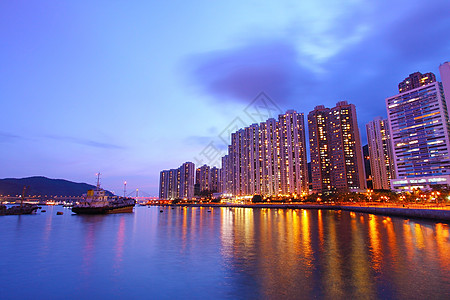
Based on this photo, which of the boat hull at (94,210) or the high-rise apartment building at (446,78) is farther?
the high-rise apartment building at (446,78)

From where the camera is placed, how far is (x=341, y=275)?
14.8 metres

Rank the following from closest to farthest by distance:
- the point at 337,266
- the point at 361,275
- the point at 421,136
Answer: the point at 361,275
the point at 337,266
the point at 421,136

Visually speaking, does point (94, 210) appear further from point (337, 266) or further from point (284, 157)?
point (284, 157)

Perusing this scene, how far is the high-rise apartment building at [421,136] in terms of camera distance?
5517 inches

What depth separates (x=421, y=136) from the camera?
486ft

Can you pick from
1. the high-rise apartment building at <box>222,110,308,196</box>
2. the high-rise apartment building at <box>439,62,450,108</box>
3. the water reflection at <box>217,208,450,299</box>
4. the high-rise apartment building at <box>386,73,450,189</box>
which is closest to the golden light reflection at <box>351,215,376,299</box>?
the water reflection at <box>217,208,450,299</box>

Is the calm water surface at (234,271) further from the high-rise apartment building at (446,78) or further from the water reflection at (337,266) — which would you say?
the high-rise apartment building at (446,78)

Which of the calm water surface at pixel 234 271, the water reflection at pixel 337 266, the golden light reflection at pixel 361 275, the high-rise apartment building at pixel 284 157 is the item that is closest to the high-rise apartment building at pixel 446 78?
the high-rise apartment building at pixel 284 157

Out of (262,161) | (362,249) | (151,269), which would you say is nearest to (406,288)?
(362,249)

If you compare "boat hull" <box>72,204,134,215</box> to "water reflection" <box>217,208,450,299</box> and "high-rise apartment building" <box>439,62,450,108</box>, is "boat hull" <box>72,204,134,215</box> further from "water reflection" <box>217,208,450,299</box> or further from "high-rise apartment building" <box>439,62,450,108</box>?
A: "high-rise apartment building" <box>439,62,450,108</box>

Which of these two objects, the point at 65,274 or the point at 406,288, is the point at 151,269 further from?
the point at 406,288

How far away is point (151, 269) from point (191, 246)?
877cm

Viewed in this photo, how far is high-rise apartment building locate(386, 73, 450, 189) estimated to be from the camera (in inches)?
5517

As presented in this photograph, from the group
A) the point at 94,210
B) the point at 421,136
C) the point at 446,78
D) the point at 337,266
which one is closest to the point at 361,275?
the point at 337,266
